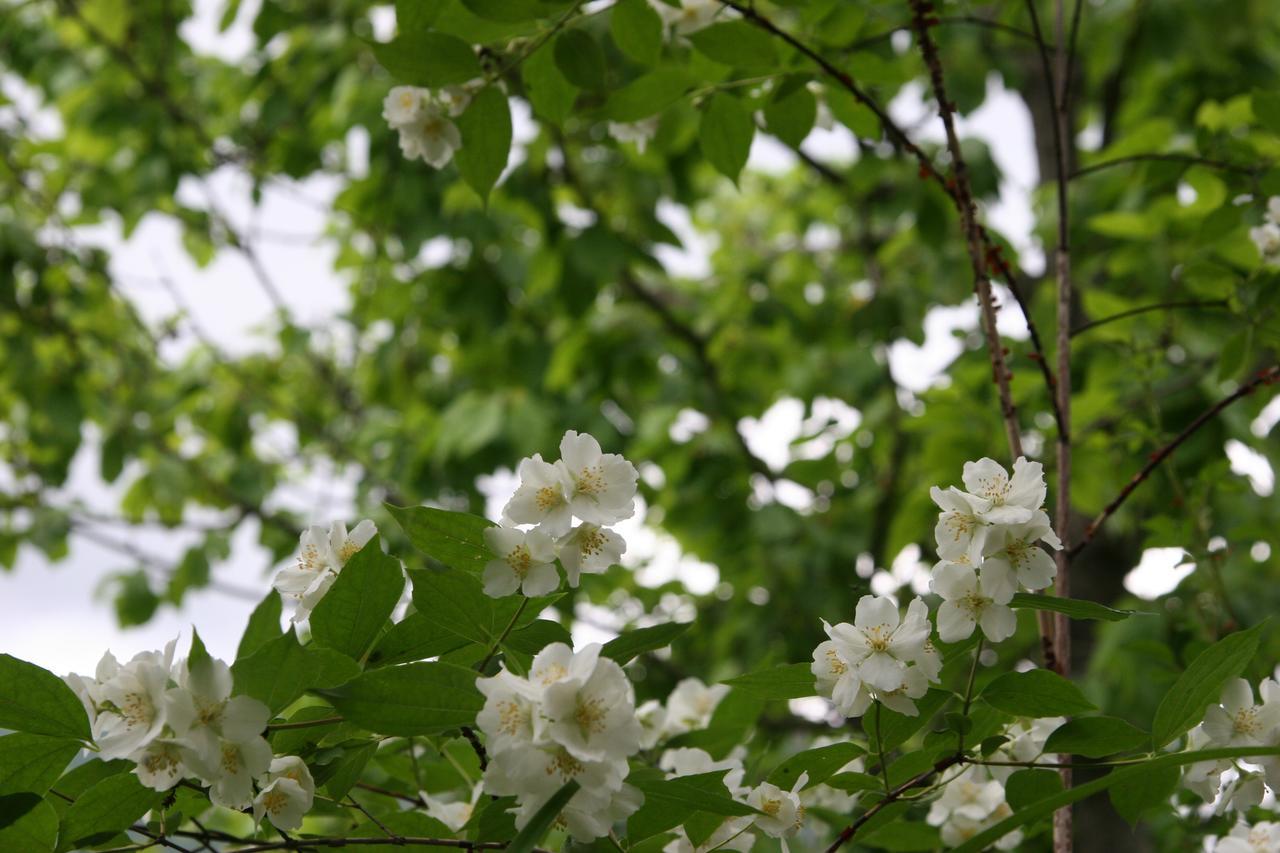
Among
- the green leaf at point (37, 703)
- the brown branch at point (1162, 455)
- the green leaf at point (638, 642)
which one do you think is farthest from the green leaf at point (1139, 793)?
the green leaf at point (37, 703)

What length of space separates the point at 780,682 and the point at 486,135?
676 mm

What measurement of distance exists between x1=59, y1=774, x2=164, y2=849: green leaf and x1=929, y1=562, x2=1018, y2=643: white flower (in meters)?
0.57

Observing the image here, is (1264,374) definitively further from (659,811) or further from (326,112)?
(326,112)

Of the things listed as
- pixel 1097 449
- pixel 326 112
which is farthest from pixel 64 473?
pixel 1097 449

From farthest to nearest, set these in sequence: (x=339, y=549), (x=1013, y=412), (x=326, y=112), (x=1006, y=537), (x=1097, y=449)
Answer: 1. (x=326, y=112)
2. (x=1097, y=449)
3. (x=1013, y=412)
4. (x=339, y=549)
5. (x=1006, y=537)

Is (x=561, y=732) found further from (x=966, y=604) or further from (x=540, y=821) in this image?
(x=966, y=604)

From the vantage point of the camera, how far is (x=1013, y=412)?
1.17 meters

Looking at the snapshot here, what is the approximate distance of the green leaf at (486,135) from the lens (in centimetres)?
124

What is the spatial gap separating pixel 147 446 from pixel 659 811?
4031 mm

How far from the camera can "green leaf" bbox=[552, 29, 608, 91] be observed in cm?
122

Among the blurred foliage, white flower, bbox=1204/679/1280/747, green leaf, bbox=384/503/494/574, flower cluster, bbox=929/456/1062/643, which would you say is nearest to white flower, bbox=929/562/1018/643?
flower cluster, bbox=929/456/1062/643

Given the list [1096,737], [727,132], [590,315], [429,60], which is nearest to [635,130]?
[727,132]

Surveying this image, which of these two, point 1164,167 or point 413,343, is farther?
point 413,343

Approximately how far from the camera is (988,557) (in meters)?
0.83
